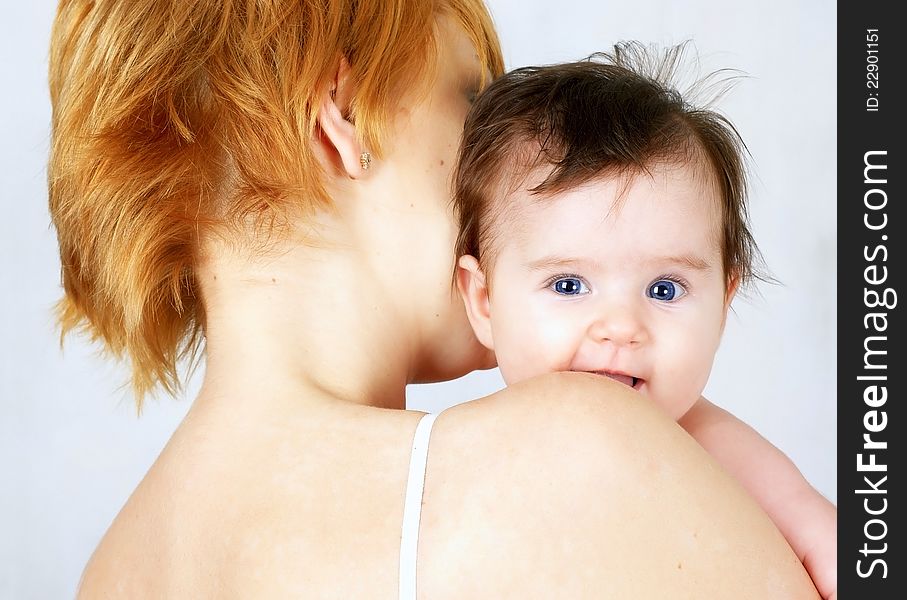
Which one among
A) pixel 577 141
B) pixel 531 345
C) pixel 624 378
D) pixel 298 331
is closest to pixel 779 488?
pixel 624 378

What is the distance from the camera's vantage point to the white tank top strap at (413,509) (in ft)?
3.37

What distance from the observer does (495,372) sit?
3.06 meters

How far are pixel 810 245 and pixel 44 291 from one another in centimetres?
203

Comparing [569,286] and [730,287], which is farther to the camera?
[730,287]

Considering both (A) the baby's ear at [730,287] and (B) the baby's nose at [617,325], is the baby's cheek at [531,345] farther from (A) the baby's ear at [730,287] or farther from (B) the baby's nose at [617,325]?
(A) the baby's ear at [730,287]

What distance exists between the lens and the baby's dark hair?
140cm

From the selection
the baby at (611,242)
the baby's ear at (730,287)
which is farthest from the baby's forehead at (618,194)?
the baby's ear at (730,287)

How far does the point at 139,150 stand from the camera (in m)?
1.39

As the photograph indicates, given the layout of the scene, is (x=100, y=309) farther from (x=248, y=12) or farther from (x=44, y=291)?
(x=44, y=291)

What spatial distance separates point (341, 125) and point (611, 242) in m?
0.37
